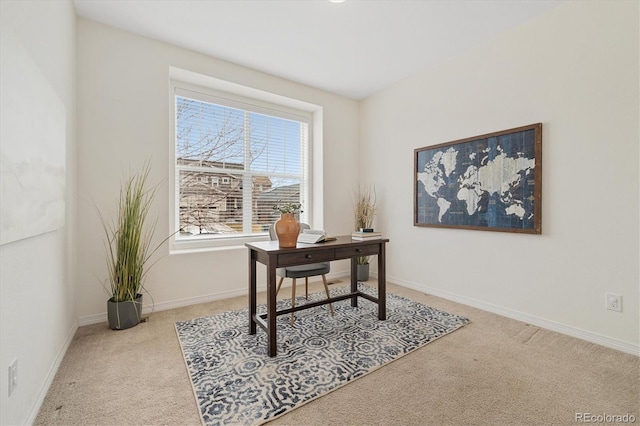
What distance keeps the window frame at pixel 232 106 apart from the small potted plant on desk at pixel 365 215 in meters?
0.72

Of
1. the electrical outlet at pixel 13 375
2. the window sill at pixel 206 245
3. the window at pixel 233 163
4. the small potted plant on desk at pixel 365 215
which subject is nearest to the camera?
the electrical outlet at pixel 13 375

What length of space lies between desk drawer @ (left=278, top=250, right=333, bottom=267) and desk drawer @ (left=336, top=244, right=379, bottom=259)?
91 millimetres

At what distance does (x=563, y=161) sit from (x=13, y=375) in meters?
3.65

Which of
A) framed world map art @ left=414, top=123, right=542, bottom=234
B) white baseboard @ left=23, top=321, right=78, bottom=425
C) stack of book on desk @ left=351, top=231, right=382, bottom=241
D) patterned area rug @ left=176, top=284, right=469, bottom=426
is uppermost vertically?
framed world map art @ left=414, top=123, right=542, bottom=234

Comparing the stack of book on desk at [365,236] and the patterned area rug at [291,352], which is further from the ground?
the stack of book on desk at [365,236]

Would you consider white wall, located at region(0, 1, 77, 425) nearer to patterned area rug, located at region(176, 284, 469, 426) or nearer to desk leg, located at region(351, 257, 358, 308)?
patterned area rug, located at region(176, 284, 469, 426)

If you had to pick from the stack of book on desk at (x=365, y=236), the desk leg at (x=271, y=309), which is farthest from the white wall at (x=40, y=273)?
the stack of book on desk at (x=365, y=236)

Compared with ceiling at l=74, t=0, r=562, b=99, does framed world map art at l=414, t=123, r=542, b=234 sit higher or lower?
lower

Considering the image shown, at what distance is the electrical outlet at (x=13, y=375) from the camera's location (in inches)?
46.8

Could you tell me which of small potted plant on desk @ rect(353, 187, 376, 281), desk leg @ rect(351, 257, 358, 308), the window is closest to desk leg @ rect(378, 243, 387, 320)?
desk leg @ rect(351, 257, 358, 308)

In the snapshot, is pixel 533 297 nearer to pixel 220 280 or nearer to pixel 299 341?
pixel 299 341

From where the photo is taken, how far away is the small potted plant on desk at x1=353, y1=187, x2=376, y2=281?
13.0 feet

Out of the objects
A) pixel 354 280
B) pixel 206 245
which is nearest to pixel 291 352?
pixel 354 280

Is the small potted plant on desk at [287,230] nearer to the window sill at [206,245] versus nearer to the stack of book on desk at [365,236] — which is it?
the stack of book on desk at [365,236]
